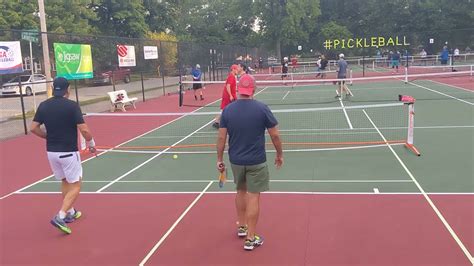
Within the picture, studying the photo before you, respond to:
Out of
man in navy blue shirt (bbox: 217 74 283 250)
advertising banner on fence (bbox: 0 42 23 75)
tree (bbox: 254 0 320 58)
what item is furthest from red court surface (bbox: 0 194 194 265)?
tree (bbox: 254 0 320 58)

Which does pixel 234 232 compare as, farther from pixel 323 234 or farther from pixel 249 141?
pixel 249 141

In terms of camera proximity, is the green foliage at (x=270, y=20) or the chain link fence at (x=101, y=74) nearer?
the chain link fence at (x=101, y=74)

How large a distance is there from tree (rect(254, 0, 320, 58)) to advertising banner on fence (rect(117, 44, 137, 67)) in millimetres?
43484

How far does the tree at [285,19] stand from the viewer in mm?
66000

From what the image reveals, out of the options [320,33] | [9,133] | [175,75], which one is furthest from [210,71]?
[320,33]

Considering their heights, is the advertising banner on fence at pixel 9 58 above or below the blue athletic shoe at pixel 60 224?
above

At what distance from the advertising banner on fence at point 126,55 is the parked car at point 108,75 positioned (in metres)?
0.74

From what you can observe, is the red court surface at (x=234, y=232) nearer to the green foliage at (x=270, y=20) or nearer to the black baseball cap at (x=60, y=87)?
the black baseball cap at (x=60, y=87)

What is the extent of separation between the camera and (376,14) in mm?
71250

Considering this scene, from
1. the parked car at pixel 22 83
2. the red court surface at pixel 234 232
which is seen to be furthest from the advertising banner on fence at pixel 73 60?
the red court surface at pixel 234 232

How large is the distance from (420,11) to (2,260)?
69.6 meters

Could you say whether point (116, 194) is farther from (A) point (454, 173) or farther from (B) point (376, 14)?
(B) point (376, 14)

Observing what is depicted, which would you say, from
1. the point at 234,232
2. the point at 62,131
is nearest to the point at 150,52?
the point at 62,131

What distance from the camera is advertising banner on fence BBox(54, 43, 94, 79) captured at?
17.7 m
